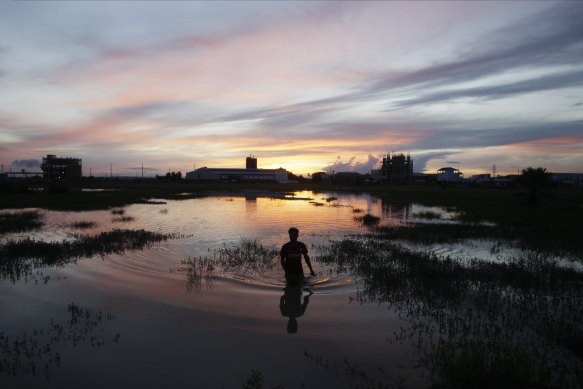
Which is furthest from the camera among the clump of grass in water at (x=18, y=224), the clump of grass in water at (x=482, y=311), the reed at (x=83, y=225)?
the reed at (x=83, y=225)

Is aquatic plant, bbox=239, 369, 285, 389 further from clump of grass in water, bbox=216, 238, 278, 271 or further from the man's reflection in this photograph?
clump of grass in water, bbox=216, 238, 278, 271

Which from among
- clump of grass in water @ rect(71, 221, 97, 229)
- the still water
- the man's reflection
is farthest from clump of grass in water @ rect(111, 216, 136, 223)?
the man's reflection

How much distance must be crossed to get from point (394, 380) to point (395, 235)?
48.6 feet

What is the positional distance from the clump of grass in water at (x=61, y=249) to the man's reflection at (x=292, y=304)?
27.1 feet

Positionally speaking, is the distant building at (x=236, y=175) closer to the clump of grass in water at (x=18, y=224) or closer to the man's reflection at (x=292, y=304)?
the clump of grass in water at (x=18, y=224)

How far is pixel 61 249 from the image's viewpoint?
14.8m

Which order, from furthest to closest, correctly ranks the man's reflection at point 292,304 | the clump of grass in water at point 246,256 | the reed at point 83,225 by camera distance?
the reed at point 83,225
the clump of grass in water at point 246,256
the man's reflection at point 292,304

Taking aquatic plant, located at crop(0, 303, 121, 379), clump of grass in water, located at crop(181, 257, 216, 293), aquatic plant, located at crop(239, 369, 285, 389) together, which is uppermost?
clump of grass in water, located at crop(181, 257, 216, 293)

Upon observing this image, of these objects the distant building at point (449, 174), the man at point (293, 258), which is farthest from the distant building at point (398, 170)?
the man at point (293, 258)

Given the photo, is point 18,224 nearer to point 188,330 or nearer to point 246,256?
point 246,256

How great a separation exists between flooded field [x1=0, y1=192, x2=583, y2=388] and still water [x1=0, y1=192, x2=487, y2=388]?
3 centimetres

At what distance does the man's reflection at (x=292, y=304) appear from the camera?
811 cm

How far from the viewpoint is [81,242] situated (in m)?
16.2

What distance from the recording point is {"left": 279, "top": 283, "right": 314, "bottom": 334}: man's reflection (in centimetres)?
811
